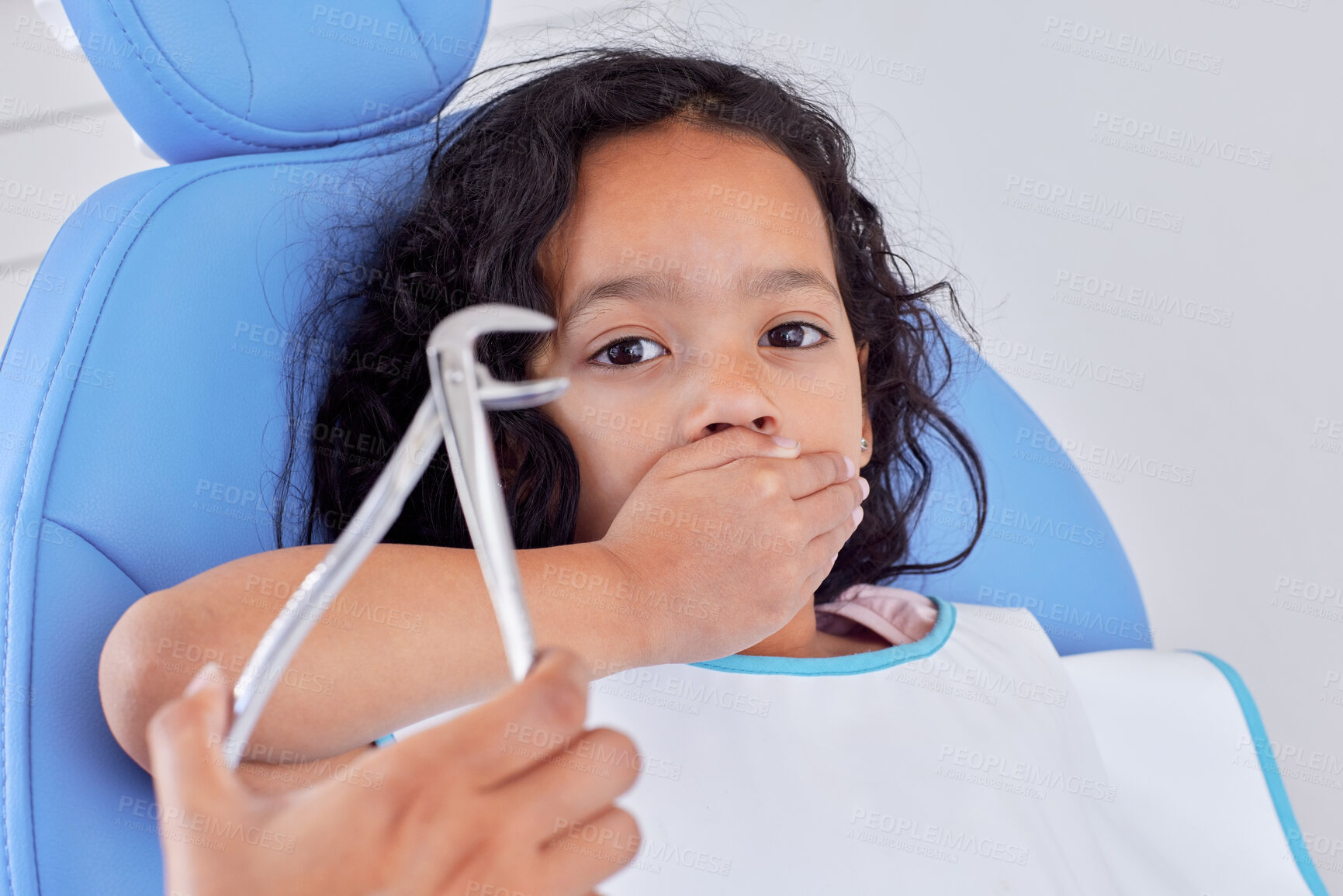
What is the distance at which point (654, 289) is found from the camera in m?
0.78

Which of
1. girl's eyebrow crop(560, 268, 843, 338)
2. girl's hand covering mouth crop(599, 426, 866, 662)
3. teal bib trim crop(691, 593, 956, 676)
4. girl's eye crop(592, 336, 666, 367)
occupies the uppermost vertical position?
girl's eyebrow crop(560, 268, 843, 338)

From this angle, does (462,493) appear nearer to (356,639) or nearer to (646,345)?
(356,639)

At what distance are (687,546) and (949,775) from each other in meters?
0.30

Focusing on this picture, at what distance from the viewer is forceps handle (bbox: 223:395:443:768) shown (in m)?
0.30

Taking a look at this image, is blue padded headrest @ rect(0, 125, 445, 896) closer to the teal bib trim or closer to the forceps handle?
the forceps handle

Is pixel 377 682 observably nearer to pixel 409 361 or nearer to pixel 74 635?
pixel 74 635

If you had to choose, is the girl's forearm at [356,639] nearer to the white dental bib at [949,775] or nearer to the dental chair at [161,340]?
the dental chair at [161,340]

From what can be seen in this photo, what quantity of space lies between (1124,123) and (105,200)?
1.24m

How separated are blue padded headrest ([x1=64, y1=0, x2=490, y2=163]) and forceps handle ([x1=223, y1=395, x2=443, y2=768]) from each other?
0.62 metres

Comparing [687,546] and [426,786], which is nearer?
[426,786]

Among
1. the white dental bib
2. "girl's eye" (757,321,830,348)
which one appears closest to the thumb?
the white dental bib

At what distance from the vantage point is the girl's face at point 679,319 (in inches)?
30.5

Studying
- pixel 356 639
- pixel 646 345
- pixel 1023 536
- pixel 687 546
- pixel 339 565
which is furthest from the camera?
pixel 1023 536

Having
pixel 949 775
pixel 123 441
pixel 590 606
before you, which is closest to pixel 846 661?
pixel 949 775
